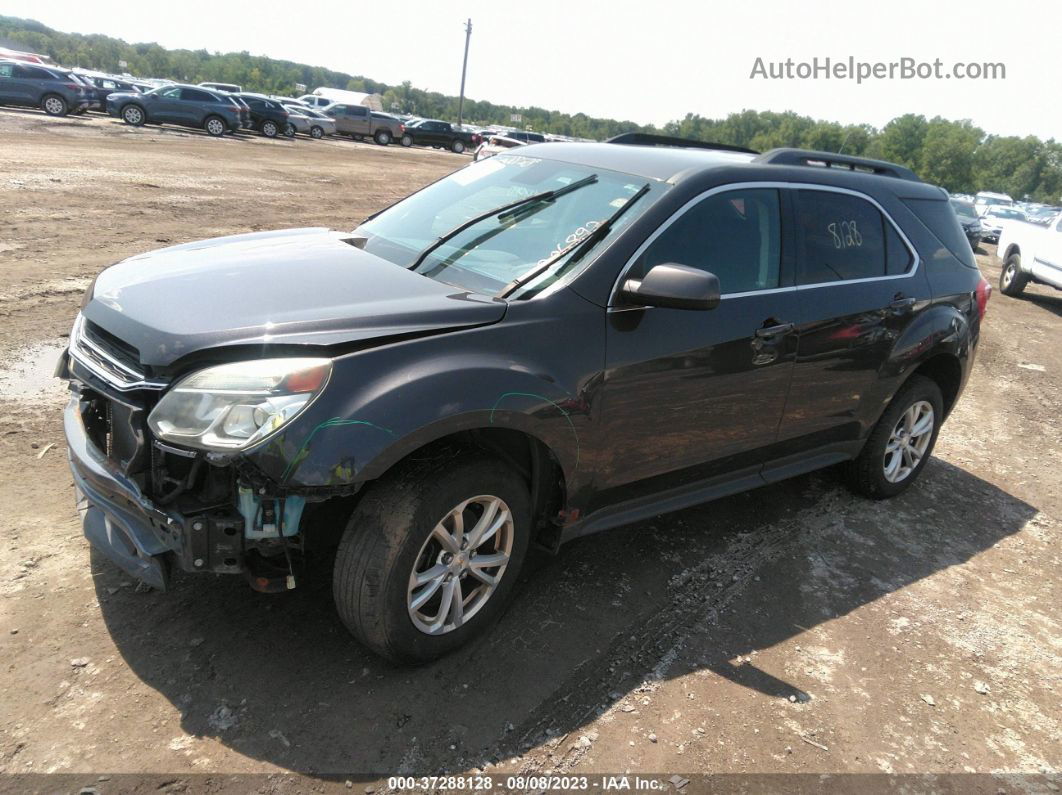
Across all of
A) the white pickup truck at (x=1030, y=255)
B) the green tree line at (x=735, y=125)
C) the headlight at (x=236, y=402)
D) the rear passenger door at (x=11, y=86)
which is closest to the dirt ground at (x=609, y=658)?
the headlight at (x=236, y=402)

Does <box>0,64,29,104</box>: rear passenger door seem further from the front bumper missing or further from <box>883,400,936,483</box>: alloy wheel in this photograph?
<box>883,400,936,483</box>: alloy wheel

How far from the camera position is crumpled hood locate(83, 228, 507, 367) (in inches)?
105

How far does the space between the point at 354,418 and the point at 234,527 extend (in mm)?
525

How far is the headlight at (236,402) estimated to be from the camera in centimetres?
251

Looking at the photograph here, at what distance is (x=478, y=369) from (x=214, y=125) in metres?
30.9

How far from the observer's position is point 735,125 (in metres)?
112

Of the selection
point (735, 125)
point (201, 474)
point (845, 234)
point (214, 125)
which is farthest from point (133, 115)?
point (735, 125)

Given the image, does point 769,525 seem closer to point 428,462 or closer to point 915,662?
point 915,662

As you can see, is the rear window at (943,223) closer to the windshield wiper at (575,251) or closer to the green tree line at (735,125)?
the windshield wiper at (575,251)

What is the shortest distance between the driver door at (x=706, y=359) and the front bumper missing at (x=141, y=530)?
1515 millimetres

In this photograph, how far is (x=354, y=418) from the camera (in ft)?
8.36

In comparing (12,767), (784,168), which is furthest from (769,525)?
(12,767)

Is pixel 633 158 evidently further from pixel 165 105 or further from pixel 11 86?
pixel 165 105

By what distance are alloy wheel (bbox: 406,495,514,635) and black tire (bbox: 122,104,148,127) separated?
98.9ft
